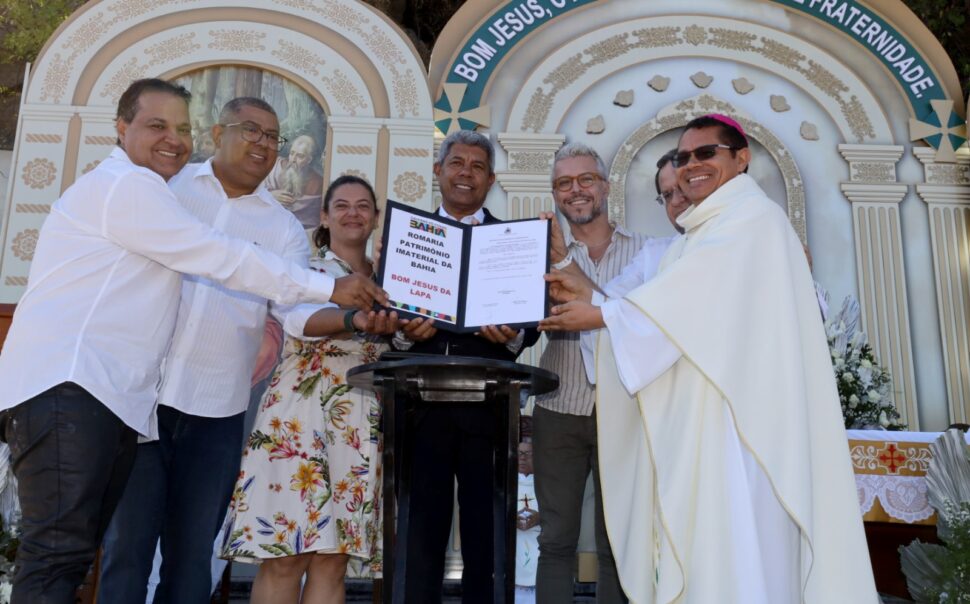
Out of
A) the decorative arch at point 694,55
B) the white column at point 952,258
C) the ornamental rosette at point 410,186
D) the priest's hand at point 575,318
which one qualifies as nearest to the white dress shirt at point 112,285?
the priest's hand at point 575,318

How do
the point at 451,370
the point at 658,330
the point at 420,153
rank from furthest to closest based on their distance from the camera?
1. the point at 420,153
2. the point at 658,330
3. the point at 451,370

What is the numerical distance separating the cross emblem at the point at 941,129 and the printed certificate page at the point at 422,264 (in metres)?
4.86

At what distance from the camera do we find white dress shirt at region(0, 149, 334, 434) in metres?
2.23

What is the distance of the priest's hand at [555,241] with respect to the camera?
9.36 feet

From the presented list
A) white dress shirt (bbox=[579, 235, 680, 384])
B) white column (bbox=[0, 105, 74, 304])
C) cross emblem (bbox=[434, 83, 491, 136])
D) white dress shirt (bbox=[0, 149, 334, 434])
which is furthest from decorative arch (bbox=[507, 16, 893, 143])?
white dress shirt (bbox=[0, 149, 334, 434])

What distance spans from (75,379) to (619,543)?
1.69 metres

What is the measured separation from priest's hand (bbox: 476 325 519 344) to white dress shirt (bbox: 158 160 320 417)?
0.66 metres

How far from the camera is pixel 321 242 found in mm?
3459

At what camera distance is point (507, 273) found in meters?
2.81

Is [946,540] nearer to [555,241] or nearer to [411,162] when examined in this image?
[555,241]

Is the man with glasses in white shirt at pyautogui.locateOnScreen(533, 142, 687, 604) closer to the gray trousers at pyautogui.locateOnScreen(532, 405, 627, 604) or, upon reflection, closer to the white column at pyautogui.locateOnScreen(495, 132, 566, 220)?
the gray trousers at pyautogui.locateOnScreen(532, 405, 627, 604)

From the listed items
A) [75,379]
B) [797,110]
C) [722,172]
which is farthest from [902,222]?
[75,379]

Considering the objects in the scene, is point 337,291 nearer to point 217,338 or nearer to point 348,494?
point 217,338

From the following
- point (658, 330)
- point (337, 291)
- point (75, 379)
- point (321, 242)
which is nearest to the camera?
point (75, 379)
